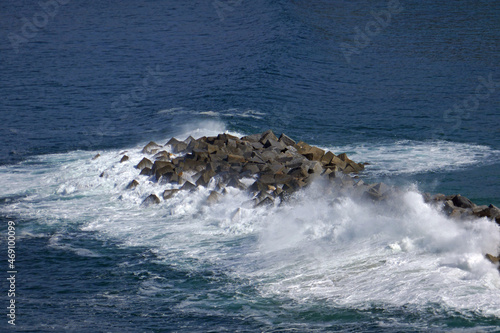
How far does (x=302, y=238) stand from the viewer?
19.8 m

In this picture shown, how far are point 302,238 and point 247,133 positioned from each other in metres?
13.4

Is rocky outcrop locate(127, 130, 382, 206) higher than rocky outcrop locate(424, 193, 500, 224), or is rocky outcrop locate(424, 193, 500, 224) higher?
rocky outcrop locate(424, 193, 500, 224)

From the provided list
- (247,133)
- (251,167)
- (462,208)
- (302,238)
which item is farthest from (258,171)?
(247,133)

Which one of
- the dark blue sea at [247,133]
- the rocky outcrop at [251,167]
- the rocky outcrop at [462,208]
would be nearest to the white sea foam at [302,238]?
the dark blue sea at [247,133]

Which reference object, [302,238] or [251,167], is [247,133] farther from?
[302,238]

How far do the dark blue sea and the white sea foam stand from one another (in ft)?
0.22

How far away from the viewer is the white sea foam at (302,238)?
16.1m

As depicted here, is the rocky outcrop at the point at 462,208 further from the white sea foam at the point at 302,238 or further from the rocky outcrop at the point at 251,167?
the rocky outcrop at the point at 251,167

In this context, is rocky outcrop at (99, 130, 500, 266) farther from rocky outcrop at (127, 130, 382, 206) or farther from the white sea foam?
the white sea foam

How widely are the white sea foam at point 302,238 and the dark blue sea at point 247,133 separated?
0.22 ft

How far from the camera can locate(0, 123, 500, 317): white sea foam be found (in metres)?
16.1

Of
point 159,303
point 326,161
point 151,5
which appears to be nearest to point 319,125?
point 326,161

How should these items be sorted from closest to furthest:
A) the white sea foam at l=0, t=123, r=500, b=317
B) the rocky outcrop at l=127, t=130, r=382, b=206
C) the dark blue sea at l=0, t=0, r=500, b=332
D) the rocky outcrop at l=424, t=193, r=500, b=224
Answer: the dark blue sea at l=0, t=0, r=500, b=332
the white sea foam at l=0, t=123, r=500, b=317
the rocky outcrop at l=424, t=193, r=500, b=224
the rocky outcrop at l=127, t=130, r=382, b=206

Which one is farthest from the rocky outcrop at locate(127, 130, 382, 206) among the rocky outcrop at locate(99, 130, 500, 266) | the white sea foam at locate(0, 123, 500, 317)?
the white sea foam at locate(0, 123, 500, 317)
